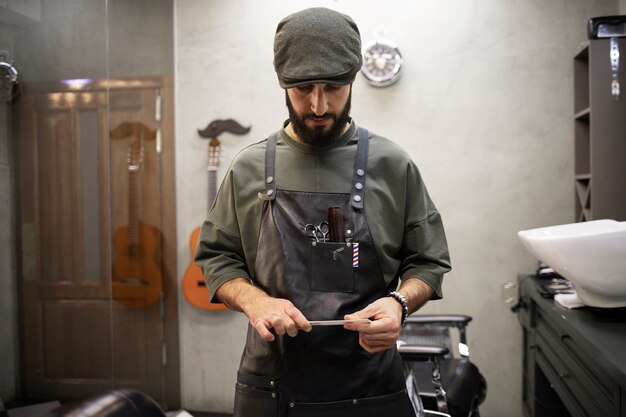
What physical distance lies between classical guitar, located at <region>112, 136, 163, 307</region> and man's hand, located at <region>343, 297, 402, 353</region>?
236 centimetres

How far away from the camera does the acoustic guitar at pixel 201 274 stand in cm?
402

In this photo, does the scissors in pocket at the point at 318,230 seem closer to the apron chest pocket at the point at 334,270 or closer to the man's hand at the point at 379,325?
the apron chest pocket at the point at 334,270

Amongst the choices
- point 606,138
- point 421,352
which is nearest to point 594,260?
point 421,352

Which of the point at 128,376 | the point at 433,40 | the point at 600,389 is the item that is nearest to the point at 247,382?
the point at 600,389

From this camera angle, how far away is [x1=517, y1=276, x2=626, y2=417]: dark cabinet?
1.81 metres

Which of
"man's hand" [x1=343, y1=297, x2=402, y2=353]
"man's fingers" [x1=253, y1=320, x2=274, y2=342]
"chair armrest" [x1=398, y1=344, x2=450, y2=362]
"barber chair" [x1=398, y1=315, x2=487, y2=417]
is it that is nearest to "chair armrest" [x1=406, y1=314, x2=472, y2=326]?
"barber chair" [x1=398, y1=315, x2=487, y2=417]

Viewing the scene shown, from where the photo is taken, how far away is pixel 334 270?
5.01 ft

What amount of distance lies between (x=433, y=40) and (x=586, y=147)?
1.11 metres

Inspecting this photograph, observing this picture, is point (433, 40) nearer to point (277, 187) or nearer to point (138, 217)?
point (138, 217)

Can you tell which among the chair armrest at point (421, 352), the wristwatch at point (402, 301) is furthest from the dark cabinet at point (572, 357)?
the wristwatch at point (402, 301)

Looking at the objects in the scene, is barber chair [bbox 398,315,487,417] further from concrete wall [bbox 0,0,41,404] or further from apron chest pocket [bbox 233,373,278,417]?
concrete wall [bbox 0,0,41,404]

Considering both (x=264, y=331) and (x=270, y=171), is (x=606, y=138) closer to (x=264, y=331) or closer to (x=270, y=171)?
(x=270, y=171)

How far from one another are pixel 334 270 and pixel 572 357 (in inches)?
53.7

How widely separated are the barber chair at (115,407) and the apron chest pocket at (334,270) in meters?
0.72
